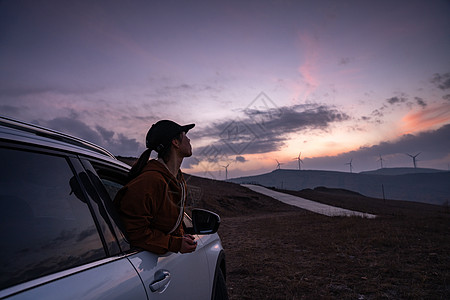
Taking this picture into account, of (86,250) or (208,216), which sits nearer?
(86,250)

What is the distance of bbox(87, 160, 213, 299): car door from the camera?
161 cm

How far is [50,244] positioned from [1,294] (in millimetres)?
310

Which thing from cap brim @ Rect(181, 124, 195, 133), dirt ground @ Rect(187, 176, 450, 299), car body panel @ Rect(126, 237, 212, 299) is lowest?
dirt ground @ Rect(187, 176, 450, 299)

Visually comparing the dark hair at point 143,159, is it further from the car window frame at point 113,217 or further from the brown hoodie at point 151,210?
the car window frame at point 113,217

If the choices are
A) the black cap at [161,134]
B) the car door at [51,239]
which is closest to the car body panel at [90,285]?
the car door at [51,239]

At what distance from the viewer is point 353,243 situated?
9.44 meters

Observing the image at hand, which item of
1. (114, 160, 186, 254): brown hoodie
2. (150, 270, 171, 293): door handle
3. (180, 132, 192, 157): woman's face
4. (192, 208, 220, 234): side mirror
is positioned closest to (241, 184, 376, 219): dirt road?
(192, 208, 220, 234): side mirror

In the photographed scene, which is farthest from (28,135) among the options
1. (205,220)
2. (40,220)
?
(205,220)

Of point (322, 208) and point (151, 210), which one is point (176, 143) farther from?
point (322, 208)

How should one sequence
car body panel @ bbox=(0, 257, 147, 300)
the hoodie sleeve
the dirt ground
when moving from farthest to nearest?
the dirt ground → the hoodie sleeve → car body panel @ bbox=(0, 257, 147, 300)

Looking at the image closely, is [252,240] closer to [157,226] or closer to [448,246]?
[448,246]

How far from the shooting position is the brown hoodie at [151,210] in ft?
5.88

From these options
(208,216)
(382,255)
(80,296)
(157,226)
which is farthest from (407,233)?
(80,296)

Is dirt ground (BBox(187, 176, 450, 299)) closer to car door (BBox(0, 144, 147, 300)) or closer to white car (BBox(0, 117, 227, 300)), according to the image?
white car (BBox(0, 117, 227, 300))
